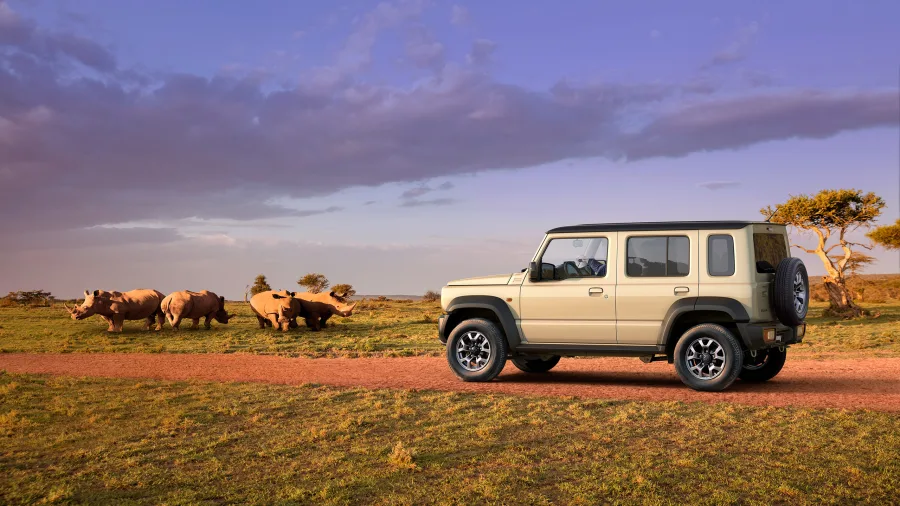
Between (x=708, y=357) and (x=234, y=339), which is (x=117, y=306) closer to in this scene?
(x=234, y=339)

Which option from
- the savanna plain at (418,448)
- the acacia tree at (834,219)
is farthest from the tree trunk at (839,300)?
the savanna plain at (418,448)

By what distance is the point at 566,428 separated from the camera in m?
10.2

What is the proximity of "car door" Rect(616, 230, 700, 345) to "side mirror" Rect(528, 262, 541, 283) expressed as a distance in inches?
55.4

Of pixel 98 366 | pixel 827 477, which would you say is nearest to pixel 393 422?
pixel 827 477

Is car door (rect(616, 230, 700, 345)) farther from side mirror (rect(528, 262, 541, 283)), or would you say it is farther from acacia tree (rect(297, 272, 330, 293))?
acacia tree (rect(297, 272, 330, 293))

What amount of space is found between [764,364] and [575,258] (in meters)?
4.24

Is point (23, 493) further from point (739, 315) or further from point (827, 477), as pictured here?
point (739, 315)

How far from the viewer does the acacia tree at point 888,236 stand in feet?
166

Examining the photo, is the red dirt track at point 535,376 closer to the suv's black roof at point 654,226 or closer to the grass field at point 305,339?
the grass field at point 305,339

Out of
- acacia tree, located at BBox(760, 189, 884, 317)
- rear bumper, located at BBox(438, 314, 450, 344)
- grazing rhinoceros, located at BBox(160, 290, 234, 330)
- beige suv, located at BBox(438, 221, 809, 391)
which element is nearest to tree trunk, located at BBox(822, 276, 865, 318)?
acacia tree, located at BBox(760, 189, 884, 317)

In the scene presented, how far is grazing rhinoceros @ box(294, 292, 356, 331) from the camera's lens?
3142cm

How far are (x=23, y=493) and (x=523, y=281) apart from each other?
8651 millimetres

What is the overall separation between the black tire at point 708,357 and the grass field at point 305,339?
27.7 feet

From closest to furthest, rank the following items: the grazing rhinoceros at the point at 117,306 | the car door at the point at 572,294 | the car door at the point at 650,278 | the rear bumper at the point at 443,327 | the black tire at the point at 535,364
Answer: the car door at the point at 650,278, the car door at the point at 572,294, the rear bumper at the point at 443,327, the black tire at the point at 535,364, the grazing rhinoceros at the point at 117,306
